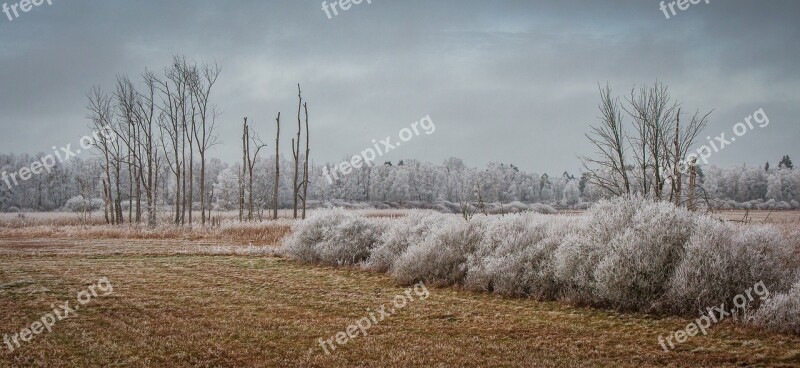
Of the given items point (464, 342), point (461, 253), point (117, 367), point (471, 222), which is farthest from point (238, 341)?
point (471, 222)

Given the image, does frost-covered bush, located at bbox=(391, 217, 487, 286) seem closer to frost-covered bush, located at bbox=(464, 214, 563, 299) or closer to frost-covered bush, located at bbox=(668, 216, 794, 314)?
frost-covered bush, located at bbox=(464, 214, 563, 299)

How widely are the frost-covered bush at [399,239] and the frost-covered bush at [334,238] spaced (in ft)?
2.76

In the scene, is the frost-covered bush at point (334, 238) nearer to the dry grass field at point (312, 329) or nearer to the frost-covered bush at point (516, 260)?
the dry grass field at point (312, 329)

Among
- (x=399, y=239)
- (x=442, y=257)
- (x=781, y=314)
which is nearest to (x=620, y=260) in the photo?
(x=781, y=314)

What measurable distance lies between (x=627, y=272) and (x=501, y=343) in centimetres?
309

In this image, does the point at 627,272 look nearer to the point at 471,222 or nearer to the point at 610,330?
the point at 610,330

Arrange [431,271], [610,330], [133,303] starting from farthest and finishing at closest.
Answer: [431,271], [133,303], [610,330]

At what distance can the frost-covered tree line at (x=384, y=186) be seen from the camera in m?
80.5

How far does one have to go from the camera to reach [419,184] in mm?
101375

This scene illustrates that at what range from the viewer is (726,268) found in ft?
26.7

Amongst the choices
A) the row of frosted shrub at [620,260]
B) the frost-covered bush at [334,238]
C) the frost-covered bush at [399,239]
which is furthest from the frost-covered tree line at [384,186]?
the row of frosted shrub at [620,260]

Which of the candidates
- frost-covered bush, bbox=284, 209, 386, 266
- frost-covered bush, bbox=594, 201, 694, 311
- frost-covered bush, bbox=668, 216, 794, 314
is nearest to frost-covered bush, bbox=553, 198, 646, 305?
frost-covered bush, bbox=594, 201, 694, 311

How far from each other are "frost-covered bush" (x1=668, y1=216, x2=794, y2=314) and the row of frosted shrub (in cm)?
2

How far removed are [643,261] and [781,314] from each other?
2091 mm
